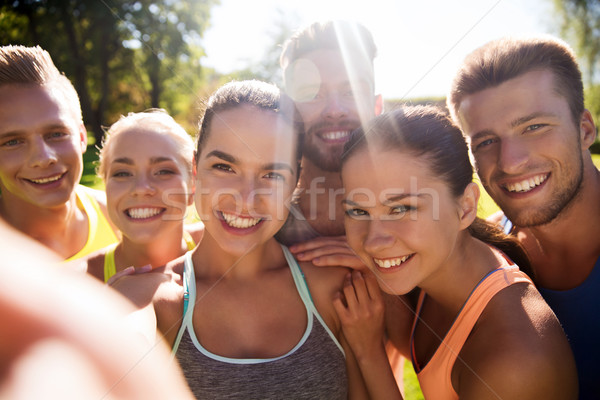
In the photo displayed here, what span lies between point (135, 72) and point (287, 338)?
95.6 ft

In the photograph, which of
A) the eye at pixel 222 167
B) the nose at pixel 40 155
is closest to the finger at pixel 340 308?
the eye at pixel 222 167

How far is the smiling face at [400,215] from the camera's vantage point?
7.33 ft

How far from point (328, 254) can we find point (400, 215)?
23.4 inches

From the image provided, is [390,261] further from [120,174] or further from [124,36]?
[124,36]

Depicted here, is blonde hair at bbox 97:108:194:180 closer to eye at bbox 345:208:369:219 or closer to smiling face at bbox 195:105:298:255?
smiling face at bbox 195:105:298:255

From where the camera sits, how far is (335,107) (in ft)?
12.2

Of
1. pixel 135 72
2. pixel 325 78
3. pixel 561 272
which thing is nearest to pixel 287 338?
pixel 561 272

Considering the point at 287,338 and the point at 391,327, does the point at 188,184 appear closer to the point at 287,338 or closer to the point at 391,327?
the point at 287,338

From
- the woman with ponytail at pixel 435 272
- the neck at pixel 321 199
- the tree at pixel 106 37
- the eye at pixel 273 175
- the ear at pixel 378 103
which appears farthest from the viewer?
the tree at pixel 106 37

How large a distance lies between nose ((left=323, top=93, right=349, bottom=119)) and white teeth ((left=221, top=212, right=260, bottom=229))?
5.38ft

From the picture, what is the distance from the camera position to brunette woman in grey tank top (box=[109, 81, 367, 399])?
2186mm

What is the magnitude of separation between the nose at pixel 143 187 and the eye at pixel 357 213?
146 centimetres

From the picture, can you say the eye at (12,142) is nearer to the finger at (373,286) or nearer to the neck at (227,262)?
the neck at (227,262)

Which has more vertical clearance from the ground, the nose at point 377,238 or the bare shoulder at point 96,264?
the nose at point 377,238
